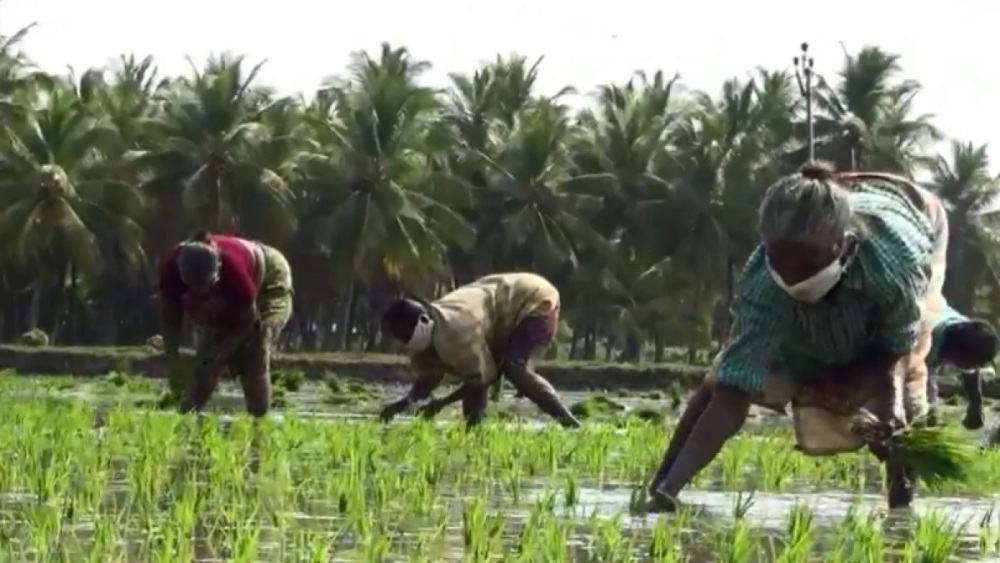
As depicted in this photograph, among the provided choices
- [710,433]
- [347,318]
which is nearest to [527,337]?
[710,433]

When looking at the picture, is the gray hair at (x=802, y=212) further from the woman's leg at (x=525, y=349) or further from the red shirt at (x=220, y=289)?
the woman's leg at (x=525, y=349)

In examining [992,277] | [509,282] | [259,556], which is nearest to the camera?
[259,556]

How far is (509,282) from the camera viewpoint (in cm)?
1055

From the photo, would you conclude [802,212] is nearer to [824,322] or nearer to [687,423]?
[824,322]

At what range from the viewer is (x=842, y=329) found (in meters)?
5.08

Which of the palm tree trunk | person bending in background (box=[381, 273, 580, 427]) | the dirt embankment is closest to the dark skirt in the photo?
person bending in background (box=[381, 273, 580, 427])

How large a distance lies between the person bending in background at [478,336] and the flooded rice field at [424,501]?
1.09 meters

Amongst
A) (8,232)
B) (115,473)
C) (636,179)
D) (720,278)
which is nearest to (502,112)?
(636,179)

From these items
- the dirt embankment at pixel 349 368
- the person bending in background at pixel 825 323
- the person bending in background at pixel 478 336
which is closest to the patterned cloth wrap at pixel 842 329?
the person bending in background at pixel 825 323

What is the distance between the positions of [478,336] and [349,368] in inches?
972

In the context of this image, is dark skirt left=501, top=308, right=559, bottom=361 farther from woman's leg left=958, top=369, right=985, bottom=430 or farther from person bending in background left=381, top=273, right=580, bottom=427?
woman's leg left=958, top=369, right=985, bottom=430

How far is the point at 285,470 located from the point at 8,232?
39.2 m

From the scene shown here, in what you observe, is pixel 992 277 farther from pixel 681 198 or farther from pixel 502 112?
pixel 502 112

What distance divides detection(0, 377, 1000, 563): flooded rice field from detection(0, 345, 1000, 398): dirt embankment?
2438 centimetres
